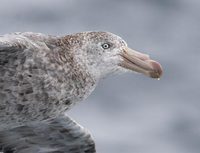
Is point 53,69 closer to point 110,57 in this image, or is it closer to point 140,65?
point 110,57

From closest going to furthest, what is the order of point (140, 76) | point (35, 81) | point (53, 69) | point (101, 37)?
1. point (35, 81)
2. point (53, 69)
3. point (101, 37)
4. point (140, 76)

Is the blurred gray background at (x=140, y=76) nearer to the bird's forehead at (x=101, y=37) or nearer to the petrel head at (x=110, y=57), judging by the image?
the petrel head at (x=110, y=57)

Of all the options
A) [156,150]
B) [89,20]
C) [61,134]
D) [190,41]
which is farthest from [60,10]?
[61,134]

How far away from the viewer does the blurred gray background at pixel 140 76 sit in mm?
16375

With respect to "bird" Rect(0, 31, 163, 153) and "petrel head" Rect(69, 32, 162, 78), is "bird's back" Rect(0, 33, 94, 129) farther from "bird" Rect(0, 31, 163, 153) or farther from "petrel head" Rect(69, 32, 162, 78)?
"petrel head" Rect(69, 32, 162, 78)

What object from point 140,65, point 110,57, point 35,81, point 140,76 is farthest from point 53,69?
point 140,76

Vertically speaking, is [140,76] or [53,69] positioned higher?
[140,76]

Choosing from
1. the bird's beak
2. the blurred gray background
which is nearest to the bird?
the bird's beak

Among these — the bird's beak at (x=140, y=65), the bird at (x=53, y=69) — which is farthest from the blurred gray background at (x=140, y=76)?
the bird at (x=53, y=69)

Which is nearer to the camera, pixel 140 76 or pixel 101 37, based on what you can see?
pixel 101 37

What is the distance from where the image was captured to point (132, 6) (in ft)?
61.4

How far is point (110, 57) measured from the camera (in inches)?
462

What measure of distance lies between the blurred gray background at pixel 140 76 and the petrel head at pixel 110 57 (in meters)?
4.29

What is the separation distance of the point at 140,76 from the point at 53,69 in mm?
5577
